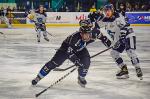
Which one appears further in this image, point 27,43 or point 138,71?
point 27,43

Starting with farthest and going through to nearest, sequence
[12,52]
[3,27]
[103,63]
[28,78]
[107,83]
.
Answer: [3,27] < [12,52] < [103,63] < [28,78] < [107,83]

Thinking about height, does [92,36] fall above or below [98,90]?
above

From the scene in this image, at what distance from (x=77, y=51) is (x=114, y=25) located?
1.33 metres

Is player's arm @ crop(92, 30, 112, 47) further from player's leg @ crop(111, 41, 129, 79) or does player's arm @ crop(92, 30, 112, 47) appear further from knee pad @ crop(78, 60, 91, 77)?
knee pad @ crop(78, 60, 91, 77)

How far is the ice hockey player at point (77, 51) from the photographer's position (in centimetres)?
661

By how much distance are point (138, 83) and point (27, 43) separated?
8018mm

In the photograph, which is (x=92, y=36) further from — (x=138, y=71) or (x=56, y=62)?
(x=138, y=71)

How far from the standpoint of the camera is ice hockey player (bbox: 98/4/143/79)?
300 inches

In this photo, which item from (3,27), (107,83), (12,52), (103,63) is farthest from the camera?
(3,27)

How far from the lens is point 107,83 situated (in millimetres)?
→ 7438

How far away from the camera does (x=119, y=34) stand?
25.7 feet

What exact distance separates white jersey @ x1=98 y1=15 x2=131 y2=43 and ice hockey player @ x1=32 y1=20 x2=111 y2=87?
2.65 feet

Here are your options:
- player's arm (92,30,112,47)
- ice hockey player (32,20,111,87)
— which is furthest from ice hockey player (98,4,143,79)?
ice hockey player (32,20,111,87)

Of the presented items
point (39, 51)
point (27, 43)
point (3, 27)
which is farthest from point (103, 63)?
point (3, 27)
